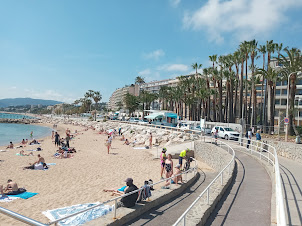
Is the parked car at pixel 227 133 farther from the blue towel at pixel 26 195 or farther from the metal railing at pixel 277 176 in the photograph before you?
the blue towel at pixel 26 195

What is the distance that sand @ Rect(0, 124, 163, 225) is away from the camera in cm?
984

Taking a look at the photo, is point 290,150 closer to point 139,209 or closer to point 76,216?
point 139,209

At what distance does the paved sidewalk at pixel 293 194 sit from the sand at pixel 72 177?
6.81 meters

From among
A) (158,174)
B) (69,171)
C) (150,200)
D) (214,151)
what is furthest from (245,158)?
(69,171)

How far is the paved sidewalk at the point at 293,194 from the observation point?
5.26m

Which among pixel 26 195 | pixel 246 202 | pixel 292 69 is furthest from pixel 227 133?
pixel 26 195

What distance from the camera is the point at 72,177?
1437 centimetres

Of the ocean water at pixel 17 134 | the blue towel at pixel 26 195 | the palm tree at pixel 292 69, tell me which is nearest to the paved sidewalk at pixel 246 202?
the blue towel at pixel 26 195

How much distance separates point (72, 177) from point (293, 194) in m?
11.7

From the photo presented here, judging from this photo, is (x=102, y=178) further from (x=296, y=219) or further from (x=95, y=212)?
(x=296, y=219)

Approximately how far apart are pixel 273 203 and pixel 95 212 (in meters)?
5.39

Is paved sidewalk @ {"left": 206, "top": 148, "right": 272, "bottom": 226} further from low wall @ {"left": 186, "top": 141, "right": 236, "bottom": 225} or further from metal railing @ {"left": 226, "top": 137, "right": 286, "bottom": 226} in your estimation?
metal railing @ {"left": 226, "top": 137, "right": 286, "bottom": 226}

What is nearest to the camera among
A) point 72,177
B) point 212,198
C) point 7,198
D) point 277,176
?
point 277,176

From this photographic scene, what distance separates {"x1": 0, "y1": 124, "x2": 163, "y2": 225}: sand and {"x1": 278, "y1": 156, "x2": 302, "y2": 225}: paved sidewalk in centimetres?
681
